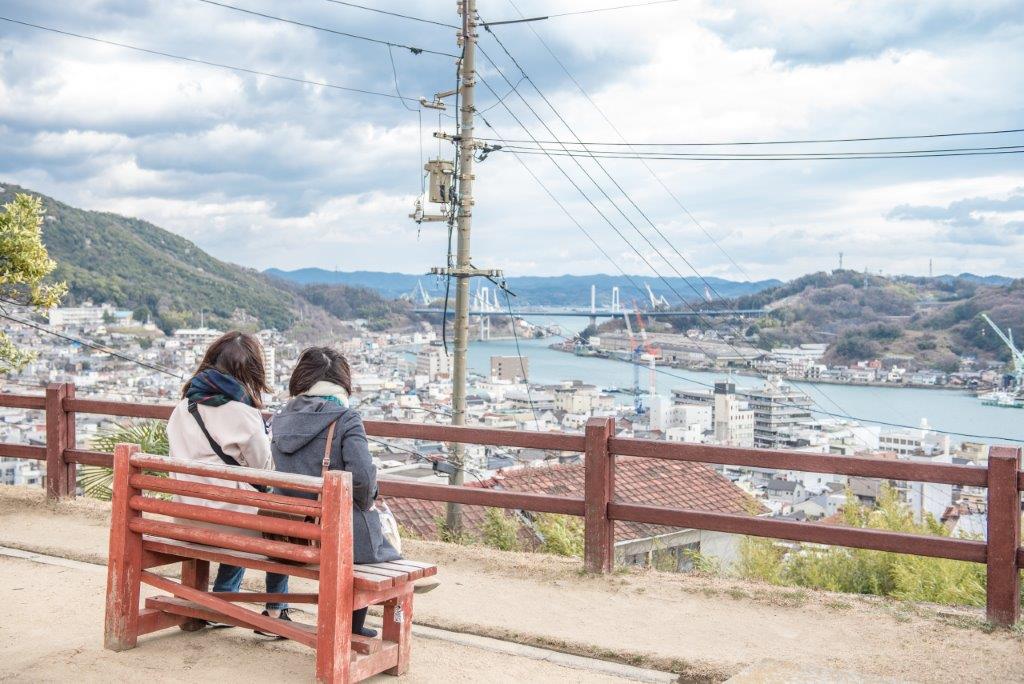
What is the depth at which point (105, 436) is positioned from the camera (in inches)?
453

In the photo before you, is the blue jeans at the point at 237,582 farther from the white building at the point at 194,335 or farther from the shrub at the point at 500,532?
the white building at the point at 194,335

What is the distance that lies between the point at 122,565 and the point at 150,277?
31.0 metres

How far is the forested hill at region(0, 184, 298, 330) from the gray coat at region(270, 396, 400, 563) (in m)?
25.6

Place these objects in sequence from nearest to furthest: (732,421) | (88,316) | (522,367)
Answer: (732,421) → (522,367) → (88,316)

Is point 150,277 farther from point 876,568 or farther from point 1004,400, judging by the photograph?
point 876,568

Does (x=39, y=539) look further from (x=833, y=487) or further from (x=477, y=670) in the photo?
(x=833, y=487)

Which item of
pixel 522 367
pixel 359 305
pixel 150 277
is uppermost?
pixel 150 277

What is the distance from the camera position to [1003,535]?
5.70m

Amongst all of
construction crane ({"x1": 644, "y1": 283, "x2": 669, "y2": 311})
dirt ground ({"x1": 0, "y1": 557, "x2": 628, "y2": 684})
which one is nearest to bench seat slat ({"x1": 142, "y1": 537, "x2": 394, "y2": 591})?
dirt ground ({"x1": 0, "y1": 557, "x2": 628, "y2": 684})

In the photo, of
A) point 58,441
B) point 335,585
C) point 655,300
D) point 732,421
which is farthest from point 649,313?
point 335,585

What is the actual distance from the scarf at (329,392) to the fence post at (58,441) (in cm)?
548

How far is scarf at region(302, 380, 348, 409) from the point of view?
4.60 m

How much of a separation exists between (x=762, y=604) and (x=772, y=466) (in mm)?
975

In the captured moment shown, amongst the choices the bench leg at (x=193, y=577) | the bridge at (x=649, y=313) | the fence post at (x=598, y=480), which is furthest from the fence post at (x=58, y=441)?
the bridge at (x=649, y=313)
